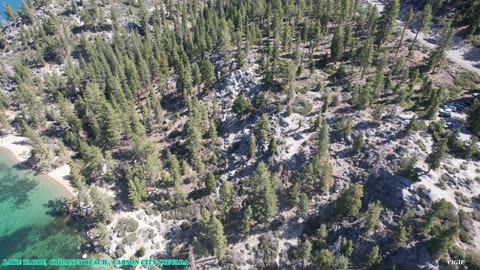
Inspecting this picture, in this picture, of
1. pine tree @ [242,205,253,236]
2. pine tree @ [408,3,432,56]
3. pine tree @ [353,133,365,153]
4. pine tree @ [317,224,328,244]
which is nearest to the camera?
pine tree @ [317,224,328,244]

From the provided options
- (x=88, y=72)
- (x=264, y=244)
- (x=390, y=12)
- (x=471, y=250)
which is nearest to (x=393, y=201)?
(x=471, y=250)

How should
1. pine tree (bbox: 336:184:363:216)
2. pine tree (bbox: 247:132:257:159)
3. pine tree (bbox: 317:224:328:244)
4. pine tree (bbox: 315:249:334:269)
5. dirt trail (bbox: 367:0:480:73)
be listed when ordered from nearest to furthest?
pine tree (bbox: 315:249:334:269), pine tree (bbox: 317:224:328:244), pine tree (bbox: 336:184:363:216), pine tree (bbox: 247:132:257:159), dirt trail (bbox: 367:0:480:73)

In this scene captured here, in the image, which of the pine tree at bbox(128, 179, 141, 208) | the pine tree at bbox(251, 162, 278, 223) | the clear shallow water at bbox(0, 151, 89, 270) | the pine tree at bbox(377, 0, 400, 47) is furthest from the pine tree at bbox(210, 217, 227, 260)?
the pine tree at bbox(377, 0, 400, 47)

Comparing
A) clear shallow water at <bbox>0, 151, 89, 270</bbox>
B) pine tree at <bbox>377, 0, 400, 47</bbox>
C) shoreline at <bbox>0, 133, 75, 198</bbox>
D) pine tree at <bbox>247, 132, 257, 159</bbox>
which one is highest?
pine tree at <bbox>377, 0, 400, 47</bbox>

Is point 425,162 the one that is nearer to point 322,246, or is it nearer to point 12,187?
point 322,246

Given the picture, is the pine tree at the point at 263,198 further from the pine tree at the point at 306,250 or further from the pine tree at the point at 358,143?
the pine tree at the point at 358,143

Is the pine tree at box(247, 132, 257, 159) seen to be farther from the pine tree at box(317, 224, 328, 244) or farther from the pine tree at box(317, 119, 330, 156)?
the pine tree at box(317, 224, 328, 244)

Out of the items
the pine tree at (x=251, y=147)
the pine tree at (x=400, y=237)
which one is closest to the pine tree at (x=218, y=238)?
the pine tree at (x=251, y=147)
